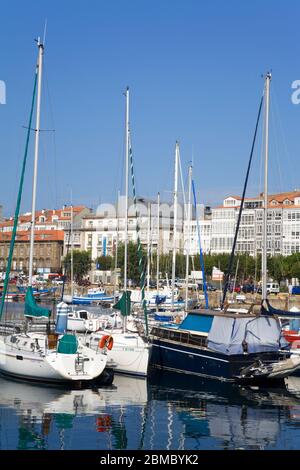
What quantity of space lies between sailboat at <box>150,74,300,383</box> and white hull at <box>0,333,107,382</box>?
4424 mm

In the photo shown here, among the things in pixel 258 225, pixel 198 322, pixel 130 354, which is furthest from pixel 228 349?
pixel 258 225

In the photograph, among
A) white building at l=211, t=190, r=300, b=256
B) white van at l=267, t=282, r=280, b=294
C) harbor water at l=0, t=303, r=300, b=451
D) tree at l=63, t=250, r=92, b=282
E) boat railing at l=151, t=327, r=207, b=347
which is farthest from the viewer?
tree at l=63, t=250, r=92, b=282

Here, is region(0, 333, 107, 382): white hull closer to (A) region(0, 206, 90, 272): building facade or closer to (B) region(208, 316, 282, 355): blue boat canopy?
(B) region(208, 316, 282, 355): blue boat canopy

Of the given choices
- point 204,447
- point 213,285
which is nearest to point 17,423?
point 204,447

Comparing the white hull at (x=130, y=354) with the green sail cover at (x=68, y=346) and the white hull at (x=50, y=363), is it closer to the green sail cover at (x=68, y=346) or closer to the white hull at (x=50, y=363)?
the white hull at (x=50, y=363)

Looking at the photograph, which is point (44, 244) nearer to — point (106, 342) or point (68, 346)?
point (106, 342)

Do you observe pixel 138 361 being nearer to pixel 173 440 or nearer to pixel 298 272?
pixel 173 440

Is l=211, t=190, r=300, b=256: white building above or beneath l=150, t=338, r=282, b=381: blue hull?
above

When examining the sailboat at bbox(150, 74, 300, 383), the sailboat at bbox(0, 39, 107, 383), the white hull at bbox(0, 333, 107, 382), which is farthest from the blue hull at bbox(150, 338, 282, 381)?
the white hull at bbox(0, 333, 107, 382)

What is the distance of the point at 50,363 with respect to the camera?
29109mm

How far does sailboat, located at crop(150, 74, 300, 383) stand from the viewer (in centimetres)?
3134

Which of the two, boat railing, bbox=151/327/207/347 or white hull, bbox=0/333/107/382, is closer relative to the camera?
white hull, bbox=0/333/107/382

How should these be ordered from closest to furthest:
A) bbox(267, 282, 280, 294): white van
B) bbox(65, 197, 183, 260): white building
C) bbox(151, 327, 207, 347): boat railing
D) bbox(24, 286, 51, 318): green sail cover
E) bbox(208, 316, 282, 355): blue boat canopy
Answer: bbox(24, 286, 51, 318): green sail cover < bbox(208, 316, 282, 355): blue boat canopy < bbox(151, 327, 207, 347): boat railing < bbox(267, 282, 280, 294): white van < bbox(65, 197, 183, 260): white building

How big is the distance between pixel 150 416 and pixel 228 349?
7.82m
